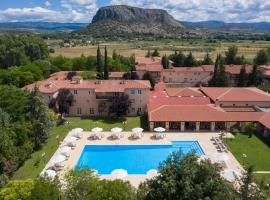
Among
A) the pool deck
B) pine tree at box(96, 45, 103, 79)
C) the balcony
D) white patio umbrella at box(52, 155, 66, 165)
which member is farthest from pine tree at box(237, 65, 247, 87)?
white patio umbrella at box(52, 155, 66, 165)

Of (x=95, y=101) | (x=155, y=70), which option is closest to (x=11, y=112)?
(x=95, y=101)

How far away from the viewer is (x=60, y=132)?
151 ft

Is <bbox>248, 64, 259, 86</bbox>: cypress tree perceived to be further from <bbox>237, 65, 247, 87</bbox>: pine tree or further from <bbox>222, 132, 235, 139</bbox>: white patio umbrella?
<bbox>222, 132, 235, 139</bbox>: white patio umbrella

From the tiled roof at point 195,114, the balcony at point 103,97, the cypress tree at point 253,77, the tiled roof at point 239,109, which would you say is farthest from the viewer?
the cypress tree at point 253,77

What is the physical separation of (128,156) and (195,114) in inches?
534

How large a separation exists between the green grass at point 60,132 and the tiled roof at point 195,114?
3395 millimetres

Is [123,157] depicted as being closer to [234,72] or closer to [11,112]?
[11,112]

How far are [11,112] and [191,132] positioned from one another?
2499 centimetres

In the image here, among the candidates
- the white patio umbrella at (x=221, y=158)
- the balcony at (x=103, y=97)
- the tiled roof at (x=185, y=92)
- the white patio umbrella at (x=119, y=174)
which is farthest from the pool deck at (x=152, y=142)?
the tiled roof at (x=185, y=92)

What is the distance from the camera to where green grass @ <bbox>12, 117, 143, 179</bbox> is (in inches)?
1326

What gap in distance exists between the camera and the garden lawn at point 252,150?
117 feet

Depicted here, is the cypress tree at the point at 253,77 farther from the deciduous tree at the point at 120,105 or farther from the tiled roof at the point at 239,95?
the deciduous tree at the point at 120,105

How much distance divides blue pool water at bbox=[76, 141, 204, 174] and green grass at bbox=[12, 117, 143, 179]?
4174 millimetres

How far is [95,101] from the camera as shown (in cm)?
5397
